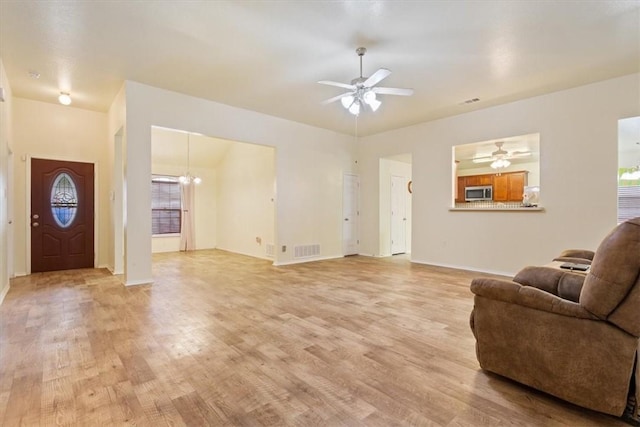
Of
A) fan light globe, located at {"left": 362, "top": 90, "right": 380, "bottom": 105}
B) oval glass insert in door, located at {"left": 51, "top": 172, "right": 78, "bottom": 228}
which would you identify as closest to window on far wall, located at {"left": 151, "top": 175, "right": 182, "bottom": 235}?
oval glass insert in door, located at {"left": 51, "top": 172, "right": 78, "bottom": 228}

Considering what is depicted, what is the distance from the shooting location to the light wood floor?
1.72 metres

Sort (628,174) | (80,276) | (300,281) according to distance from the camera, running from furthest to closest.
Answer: (628,174), (80,276), (300,281)

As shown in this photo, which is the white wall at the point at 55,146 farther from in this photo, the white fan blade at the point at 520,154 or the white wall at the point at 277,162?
the white fan blade at the point at 520,154

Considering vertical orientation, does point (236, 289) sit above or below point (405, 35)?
below

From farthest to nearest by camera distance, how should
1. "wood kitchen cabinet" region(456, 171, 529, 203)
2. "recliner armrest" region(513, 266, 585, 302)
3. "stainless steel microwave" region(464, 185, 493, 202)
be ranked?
"stainless steel microwave" region(464, 185, 493, 202) < "wood kitchen cabinet" region(456, 171, 529, 203) < "recliner armrest" region(513, 266, 585, 302)

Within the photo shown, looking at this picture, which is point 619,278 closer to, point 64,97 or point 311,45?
point 311,45

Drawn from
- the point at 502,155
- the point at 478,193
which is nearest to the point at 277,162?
the point at 502,155

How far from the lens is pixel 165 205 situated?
29.8ft

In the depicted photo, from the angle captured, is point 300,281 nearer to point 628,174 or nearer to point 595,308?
point 595,308

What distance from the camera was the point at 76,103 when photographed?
567cm

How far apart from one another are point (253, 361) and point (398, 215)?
6676mm

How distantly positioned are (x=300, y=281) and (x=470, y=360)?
3048 mm

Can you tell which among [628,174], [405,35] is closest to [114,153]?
[405,35]

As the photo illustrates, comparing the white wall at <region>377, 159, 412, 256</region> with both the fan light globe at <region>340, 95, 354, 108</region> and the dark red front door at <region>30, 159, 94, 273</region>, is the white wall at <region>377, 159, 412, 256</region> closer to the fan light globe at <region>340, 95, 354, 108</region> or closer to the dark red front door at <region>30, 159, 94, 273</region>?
the fan light globe at <region>340, 95, 354, 108</region>
